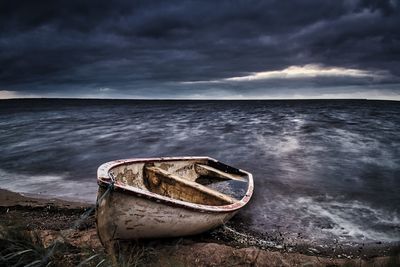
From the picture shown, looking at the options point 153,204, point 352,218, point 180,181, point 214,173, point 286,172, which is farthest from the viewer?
point 286,172

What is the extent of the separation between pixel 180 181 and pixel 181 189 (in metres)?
0.18

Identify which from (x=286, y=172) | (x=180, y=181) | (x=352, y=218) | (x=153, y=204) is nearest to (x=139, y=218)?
(x=153, y=204)

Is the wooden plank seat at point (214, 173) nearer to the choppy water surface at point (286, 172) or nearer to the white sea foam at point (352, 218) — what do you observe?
the choppy water surface at point (286, 172)

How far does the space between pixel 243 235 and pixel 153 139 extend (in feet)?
45.5

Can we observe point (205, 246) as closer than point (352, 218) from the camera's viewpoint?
Yes

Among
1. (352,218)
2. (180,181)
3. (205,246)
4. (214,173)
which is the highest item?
(180,181)

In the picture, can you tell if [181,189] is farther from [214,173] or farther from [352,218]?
[352,218]

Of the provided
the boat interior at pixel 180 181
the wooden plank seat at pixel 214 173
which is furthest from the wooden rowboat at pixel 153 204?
the wooden plank seat at pixel 214 173

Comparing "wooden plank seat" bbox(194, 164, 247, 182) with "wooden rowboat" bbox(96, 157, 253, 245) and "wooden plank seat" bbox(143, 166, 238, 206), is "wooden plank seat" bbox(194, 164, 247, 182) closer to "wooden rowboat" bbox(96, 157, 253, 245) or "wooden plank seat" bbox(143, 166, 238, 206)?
"wooden rowboat" bbox(96, 157, 253, 245)

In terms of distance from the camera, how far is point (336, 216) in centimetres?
696

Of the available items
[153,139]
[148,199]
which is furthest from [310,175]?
[153,139]

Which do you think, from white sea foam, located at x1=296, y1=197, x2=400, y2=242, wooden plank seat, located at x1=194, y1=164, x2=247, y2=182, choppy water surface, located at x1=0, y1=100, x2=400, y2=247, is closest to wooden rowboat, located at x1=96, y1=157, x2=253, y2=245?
wooden plank seat, located at x1=194, y1=164, x2=247, y2=182

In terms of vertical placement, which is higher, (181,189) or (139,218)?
(139,218)

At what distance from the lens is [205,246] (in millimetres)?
4867
